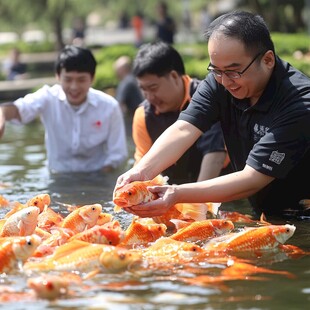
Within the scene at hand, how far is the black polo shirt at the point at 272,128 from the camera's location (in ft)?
21.8

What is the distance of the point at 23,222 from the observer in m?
6.61

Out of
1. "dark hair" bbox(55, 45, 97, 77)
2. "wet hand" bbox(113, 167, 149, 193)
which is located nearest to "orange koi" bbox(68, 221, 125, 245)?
"wet hand" bbox(113, 167, 149, 193)

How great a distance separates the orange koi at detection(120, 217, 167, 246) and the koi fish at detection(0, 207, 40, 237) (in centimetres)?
70

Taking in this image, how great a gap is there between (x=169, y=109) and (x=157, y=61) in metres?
0.60

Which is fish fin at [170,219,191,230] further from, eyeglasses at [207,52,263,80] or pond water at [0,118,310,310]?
eyeglasses at [207,52,263,80]

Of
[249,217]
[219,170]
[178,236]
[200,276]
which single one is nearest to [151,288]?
[200,276]

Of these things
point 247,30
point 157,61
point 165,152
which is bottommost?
point 165,152

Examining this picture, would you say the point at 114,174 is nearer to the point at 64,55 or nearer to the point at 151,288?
the point at 64,55

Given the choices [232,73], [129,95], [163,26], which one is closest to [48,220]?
[232,73]

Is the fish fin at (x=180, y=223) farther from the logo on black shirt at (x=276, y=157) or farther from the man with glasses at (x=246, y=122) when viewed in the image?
the logo on black shirt at (x=276, y=157)

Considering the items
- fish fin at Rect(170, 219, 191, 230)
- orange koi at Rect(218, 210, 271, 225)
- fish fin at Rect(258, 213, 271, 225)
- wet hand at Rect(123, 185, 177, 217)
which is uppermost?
wet hand at Rect(123, 185, 177, 217)

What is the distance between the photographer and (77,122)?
35.4ft

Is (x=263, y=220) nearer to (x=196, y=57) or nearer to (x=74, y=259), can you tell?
(x=74, y=259)

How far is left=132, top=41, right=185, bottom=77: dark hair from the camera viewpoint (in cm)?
859
